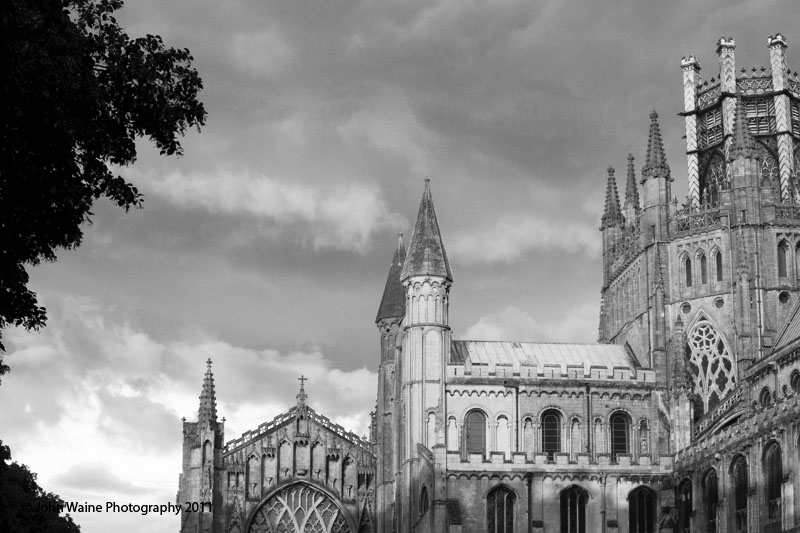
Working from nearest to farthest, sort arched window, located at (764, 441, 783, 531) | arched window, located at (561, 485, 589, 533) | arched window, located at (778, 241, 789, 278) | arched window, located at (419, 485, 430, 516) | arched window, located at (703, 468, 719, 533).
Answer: arched window, located at (764, 441, 783, 531) → arched window, located at (703, 468, 719, 533) → arched window, located at (561, 485, 589, 533) → arched window, located at (419, 485, 430, 516) → arched window, located at (778, 241, 789, 278)

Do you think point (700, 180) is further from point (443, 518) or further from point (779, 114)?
point (443, 518)

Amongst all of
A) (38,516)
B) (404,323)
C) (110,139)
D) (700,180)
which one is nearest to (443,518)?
(404,323)

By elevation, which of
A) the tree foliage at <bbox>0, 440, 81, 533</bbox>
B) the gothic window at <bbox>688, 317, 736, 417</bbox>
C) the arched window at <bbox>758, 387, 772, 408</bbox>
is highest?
the gothic window at <bbox>688, 317, 736, 417</bbox>

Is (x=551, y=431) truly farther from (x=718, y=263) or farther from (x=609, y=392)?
(x=718, y=263)

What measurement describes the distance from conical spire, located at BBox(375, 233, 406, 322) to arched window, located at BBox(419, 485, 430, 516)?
16875 millimetres

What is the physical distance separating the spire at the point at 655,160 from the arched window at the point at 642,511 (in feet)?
71.6

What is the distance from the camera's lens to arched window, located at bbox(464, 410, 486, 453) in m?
85.2

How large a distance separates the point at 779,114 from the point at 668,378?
20872 mm

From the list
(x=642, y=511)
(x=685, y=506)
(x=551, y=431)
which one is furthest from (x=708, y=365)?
(x=685, y=506)

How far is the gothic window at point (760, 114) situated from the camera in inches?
3799

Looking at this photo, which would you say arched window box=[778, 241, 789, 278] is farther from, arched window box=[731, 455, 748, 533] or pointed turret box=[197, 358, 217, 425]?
pointed turret box=[197, 358, 217, 425]

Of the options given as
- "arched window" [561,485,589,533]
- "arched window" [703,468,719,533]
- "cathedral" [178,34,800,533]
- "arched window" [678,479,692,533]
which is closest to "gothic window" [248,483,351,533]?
"cathedral" [178,34,800,533]

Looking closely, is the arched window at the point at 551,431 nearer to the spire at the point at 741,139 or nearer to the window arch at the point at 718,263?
the window arch at the point at 718,263

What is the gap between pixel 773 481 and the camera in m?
66.9
